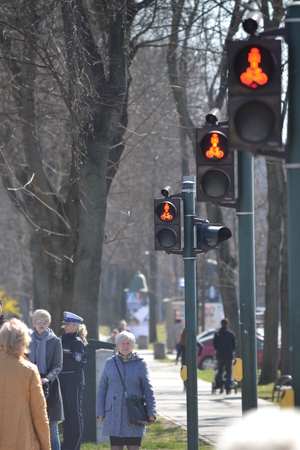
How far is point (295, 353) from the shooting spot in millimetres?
6203

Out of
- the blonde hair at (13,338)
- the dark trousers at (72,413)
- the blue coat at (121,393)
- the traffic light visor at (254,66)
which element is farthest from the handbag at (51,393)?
the traffic light visor at (254,66)

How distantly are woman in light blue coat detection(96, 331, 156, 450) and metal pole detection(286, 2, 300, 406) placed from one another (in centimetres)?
362

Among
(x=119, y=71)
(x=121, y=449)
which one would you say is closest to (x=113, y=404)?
(x=121, y=449)

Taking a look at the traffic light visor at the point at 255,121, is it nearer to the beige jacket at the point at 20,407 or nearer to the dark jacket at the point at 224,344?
the beige jacket at the point at 20,407

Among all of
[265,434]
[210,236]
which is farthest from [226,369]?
[265,434]

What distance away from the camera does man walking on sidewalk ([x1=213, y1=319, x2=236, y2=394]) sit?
78.8 feet

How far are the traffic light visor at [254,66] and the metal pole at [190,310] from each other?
5464 millimetres

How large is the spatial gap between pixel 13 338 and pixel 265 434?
5.68m

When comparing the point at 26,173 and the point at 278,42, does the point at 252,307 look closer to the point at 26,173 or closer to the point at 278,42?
the point at 278,42

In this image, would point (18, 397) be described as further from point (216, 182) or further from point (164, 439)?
point (164, 439)

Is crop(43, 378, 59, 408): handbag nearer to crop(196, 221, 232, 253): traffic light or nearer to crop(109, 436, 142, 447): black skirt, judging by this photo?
crop(109, 436, 142, 447): black skirt

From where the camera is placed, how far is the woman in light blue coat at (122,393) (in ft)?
31.8

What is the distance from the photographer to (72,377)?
11914 mm

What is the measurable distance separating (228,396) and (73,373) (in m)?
12.3
